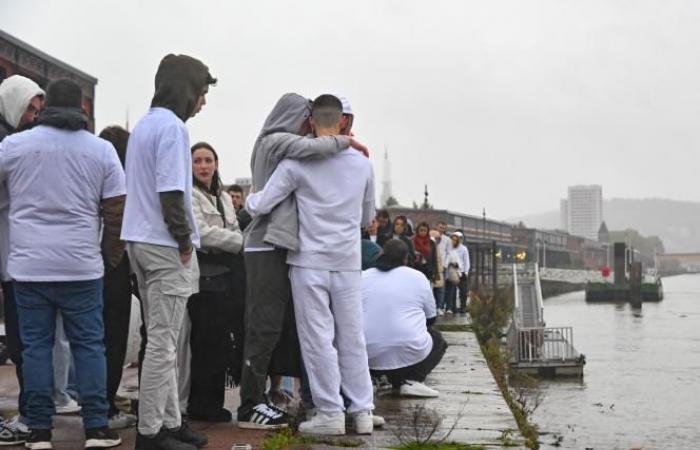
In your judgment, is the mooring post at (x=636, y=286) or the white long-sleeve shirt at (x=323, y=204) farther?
the mooring post at (x=636, y=286)

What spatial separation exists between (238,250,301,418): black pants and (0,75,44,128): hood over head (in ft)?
4.95

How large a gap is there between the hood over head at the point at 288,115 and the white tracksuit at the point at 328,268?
0.29 metres

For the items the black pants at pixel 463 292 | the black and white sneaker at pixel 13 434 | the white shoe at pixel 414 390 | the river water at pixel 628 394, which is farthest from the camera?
the black pants at pixel 463 292

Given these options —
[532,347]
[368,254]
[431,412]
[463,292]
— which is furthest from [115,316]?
[532,347]

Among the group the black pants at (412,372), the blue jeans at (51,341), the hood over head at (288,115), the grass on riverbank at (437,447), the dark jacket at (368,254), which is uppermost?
the hood over head at (288,115)

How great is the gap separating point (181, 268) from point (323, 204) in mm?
1053

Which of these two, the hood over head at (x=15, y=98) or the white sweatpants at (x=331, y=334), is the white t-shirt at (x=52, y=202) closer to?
the hood over head at (x=15, y=98)

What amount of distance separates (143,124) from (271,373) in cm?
197

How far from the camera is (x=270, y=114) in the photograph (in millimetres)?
5816

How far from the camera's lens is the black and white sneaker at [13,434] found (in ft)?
16.3

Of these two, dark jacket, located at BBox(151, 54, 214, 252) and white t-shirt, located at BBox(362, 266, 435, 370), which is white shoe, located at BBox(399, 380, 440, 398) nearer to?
white t-shirt, located at BBox(362, 266, 435, 370)

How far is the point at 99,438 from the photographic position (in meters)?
4.76

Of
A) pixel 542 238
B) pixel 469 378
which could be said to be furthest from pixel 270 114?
pixel 542 238

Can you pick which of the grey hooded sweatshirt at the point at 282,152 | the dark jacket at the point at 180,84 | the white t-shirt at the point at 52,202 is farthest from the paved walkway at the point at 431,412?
the dark jacket at the point at 180,84
